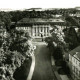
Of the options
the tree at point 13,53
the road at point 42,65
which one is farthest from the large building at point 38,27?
the tree at point 13,53

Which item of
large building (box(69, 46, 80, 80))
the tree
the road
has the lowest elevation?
the road

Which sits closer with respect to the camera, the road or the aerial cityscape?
the aerial cityscape

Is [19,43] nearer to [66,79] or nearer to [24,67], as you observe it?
[24,67]

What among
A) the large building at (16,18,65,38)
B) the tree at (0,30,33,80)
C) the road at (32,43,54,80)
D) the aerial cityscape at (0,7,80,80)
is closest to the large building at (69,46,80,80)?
the aerial cityscape at (0,7,80,80)

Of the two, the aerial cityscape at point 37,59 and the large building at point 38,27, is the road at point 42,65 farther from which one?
the large building at point 38,27

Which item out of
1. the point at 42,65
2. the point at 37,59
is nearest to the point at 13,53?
the point at 42,65

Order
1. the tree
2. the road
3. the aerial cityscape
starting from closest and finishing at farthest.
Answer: the tree < the aerial cityscape < the road

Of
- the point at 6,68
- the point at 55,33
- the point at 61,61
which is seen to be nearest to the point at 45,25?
the point at 55,33

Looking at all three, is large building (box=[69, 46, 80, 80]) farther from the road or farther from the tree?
the tree

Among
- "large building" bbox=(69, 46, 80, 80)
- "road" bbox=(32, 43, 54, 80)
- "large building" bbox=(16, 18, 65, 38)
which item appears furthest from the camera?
"large building" bbox=(16, 18, 65, 38)
